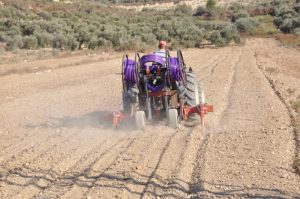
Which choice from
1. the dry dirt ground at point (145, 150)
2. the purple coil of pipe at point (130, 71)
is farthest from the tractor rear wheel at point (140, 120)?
the purple coil of pipe at point (130, 71)

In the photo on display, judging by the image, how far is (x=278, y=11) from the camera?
63.1 metres

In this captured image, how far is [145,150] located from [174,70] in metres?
1.98

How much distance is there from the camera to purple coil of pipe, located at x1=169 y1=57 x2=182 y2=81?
33.1 ft

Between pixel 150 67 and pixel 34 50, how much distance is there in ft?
79.5

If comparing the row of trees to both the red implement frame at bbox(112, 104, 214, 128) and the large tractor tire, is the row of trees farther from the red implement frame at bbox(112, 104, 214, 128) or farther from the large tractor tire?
the red implement frame at bbox(112, 104, 214, 128)

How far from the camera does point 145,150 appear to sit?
886 centimetres

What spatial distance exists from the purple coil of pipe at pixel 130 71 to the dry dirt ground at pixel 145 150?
41.5 inches

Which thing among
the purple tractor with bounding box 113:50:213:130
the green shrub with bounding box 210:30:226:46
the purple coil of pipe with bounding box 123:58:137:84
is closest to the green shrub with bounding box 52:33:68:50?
the green shrub with bounding box 210:30:226:46

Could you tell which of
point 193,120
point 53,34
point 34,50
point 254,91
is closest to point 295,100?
point 254,91

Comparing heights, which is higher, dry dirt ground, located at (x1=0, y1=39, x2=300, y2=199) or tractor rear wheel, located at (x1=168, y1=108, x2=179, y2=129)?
tractor rear wheel, located at (x1=168, y1=108, x2=179, y2=129)

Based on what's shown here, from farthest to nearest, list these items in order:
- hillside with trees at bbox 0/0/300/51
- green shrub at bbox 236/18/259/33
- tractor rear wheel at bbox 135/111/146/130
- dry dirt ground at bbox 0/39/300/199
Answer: green shrub at bbox 236/18/259/33 → hillside with trees at bbox 0/0/300/51 → tractor rear wheel at bbox 135/111/146/130 → dry dirt ground at bbox 0/39/300/199

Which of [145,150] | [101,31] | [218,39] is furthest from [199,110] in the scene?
[218,39]

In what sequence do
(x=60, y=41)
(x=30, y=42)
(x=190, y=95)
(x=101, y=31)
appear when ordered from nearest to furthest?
(x=190, y=95)
(x=30, y=42)
(x=60, y=41)
(x=101, y=31)

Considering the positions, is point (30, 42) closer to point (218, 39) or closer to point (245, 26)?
point (218, 39)
